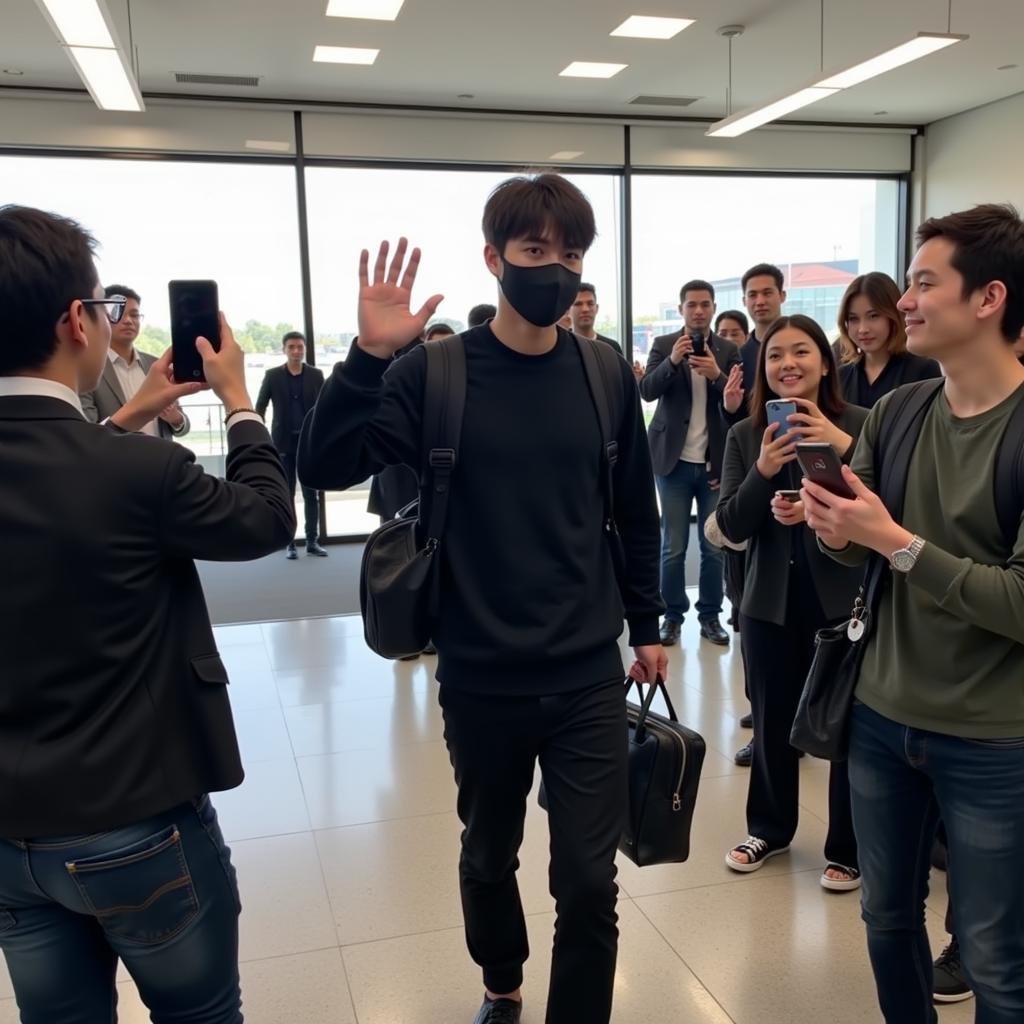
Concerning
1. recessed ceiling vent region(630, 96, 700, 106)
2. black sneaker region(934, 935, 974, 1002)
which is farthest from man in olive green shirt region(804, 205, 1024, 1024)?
recessed ceiling vent region(630, 96, 700, 106)

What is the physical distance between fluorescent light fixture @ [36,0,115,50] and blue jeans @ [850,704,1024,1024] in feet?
14.6

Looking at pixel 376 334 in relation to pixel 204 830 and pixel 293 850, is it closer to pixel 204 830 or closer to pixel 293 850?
pixel 204 830

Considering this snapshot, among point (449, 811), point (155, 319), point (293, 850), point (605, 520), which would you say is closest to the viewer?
point (605, 520)

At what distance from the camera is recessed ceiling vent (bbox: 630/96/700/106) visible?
7523 mm

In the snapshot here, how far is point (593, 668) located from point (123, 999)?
135 centimetres

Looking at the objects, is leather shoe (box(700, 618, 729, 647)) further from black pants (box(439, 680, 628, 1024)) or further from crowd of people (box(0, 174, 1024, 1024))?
black pants (box(439, 680, 628, 1024))

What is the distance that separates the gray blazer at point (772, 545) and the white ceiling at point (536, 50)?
3968 mm

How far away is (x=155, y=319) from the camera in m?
7.46

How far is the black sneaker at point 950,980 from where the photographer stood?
205 centimetres

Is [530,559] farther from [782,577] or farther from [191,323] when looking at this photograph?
[782,577]

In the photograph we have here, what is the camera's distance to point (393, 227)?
26.2 feet

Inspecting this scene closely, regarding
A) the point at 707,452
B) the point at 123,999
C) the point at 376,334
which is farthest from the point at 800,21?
the point at 123,999

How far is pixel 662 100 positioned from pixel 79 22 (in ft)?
15.1

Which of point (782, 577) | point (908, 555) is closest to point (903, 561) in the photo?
point (908, 555)
